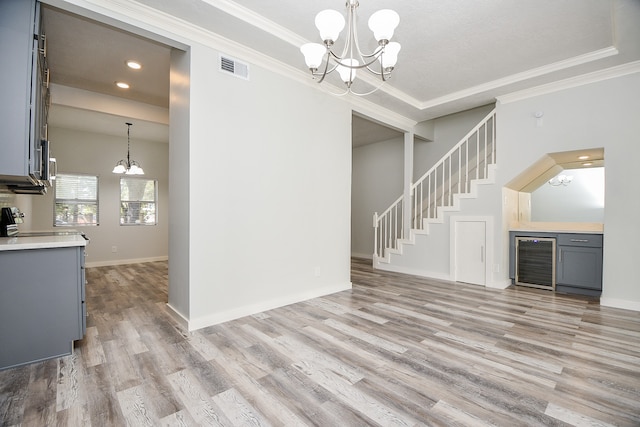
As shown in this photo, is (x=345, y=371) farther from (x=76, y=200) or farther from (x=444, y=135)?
(x=76, y=200)

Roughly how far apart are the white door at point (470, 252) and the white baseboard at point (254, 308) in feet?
7.12

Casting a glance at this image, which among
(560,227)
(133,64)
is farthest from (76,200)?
(560,227)

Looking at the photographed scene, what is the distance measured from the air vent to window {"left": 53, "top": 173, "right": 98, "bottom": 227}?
5277mm

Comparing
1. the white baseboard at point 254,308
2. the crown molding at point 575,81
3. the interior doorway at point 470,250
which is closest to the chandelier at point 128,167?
the white baseboard at point 254,308

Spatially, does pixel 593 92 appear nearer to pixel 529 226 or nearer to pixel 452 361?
pixel 529 226

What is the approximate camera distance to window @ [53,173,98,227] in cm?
620

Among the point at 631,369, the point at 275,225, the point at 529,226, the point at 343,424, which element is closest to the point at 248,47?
Result: the point at 275,225

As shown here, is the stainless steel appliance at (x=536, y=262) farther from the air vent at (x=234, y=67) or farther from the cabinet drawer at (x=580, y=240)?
the air vent at (x=234, y=67)

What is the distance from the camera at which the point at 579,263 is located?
4.22 metres

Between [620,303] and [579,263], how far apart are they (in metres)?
0.67

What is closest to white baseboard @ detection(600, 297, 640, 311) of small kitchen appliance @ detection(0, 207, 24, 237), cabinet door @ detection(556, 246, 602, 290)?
cabinet door @ detection(556, 246, 602, 290)

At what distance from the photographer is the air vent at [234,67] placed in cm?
313

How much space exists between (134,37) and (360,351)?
12.6 feet

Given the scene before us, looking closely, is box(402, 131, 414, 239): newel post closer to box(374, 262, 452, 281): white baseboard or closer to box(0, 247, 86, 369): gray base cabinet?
box(374, 262, 452, 281): white baseboard
